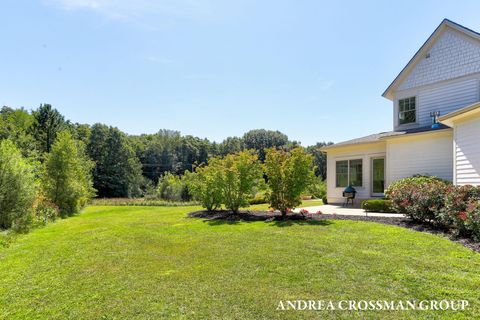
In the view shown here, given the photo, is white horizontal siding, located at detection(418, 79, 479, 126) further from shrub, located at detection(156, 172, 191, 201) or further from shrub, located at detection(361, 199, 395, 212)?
shrub, located at detection(156, 172, 191, 201)

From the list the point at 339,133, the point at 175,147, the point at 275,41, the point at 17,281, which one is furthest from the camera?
the point at 175,147

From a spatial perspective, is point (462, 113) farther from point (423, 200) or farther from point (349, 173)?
point (349, 173)

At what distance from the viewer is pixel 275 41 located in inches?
509

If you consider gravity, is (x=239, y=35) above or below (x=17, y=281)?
above

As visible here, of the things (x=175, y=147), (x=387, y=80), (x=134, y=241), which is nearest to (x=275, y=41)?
(x=387, y=80)

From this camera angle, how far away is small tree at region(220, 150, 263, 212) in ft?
36.4

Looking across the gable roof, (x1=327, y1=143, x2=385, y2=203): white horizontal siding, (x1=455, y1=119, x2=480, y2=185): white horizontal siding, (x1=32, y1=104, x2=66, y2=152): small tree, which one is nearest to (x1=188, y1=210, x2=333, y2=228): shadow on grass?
(x1=455, y1=119, x2=480, y2=185): white horizontal siding

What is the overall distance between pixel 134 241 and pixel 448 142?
11.7 m

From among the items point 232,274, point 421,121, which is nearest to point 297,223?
point 232,274

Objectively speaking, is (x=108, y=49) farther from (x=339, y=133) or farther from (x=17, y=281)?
(x=339, y=133)

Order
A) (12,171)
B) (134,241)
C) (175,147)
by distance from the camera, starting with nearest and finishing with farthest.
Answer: (134,241) → (12,171) → (175,147)

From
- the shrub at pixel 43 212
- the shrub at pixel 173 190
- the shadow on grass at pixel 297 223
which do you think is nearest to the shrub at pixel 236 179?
the shadow on grass at pixel 297 223

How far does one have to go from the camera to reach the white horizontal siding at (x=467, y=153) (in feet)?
24.7

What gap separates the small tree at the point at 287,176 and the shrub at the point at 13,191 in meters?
8.99
